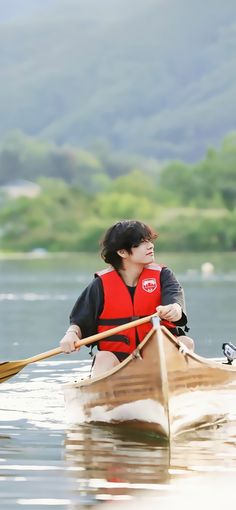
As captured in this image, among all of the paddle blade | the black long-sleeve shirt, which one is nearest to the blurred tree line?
the paddle blade

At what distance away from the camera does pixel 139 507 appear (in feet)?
19.5

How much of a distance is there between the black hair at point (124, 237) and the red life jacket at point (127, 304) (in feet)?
0.33

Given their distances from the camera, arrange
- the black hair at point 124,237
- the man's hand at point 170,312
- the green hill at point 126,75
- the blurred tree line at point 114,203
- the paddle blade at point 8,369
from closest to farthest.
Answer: the man's hand at point 170,312
the black hair at point 124,237
the paddle blade at point 8,369
the blurred tree line at point 114,203
the green hill at point 126,75

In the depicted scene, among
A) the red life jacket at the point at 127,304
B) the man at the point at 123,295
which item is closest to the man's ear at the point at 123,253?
the man at the point at 123,295

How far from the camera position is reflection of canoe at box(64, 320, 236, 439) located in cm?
752

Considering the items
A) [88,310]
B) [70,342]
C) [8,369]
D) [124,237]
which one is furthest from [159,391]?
[8,369]

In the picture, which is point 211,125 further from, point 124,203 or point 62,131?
point 124,203

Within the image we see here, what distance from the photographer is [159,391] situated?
24.8 feet

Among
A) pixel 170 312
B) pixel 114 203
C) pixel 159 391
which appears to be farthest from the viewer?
pixel 114 203

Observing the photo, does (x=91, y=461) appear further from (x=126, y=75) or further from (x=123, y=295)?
(x=126, y=75)

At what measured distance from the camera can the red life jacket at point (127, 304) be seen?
317 inches

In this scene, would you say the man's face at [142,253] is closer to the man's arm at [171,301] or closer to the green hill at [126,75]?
Answer: the man's arm at [171,301]

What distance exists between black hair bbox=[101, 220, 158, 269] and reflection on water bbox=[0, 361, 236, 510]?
3.15ft

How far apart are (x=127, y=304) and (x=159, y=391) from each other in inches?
28.1
